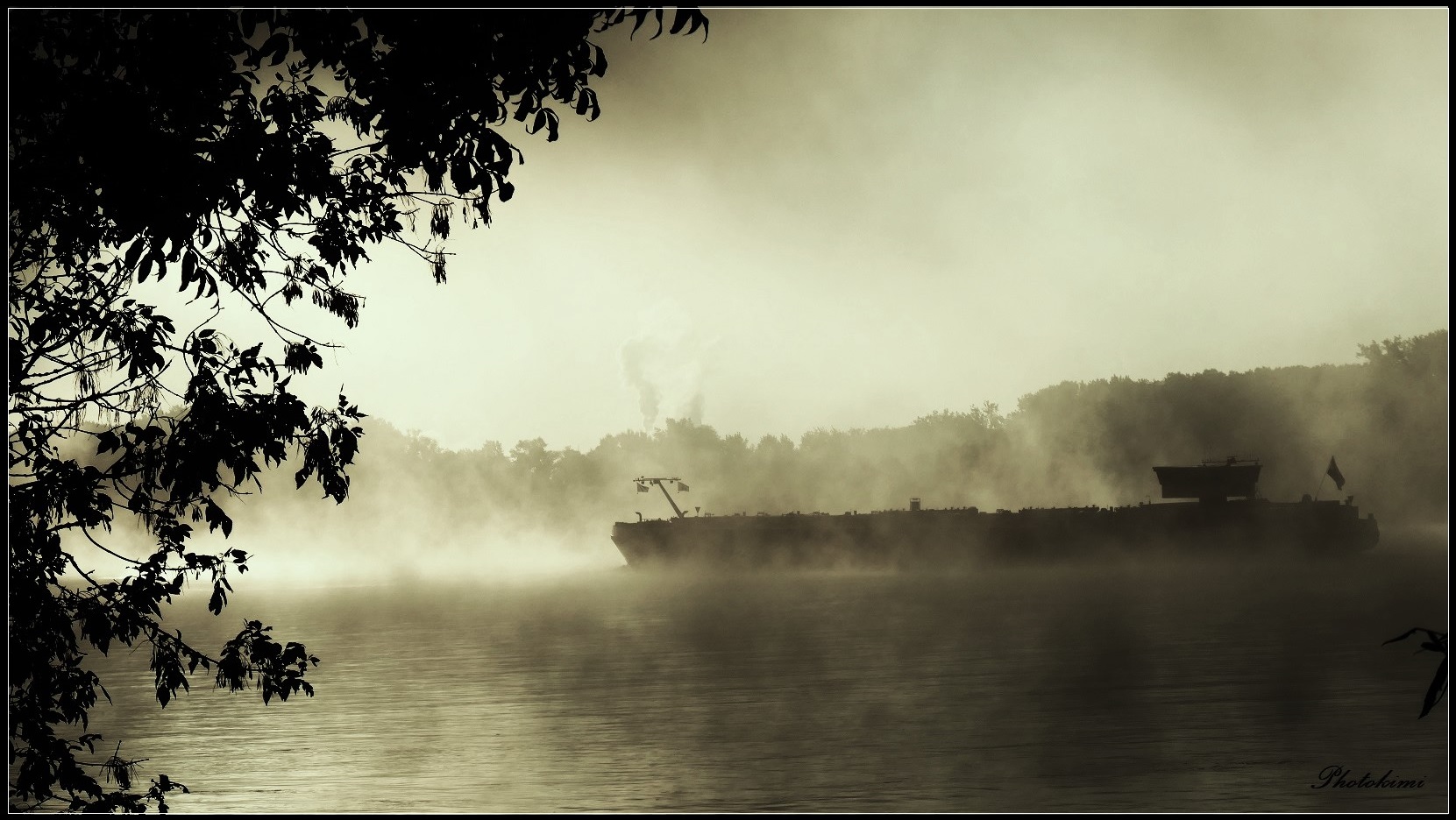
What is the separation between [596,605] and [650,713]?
139ft

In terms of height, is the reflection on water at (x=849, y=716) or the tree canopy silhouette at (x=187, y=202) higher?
the tree canopy silhouette at (x=187, y=202)

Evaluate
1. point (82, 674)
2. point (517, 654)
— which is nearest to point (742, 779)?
point (82, 674)

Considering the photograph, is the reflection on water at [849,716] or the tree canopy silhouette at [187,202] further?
the reflection on water at [849,716]

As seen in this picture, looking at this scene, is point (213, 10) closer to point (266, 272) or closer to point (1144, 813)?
point (266, 272)

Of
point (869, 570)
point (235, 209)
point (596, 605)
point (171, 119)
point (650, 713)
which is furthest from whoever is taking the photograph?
point (869, 570)

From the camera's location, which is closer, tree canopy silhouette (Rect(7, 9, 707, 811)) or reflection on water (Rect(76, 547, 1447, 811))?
tree canopy silhouette (Rect(7, 9, 707, 811))

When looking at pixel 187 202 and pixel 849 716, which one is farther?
pixel 849 716

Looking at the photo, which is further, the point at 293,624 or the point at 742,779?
the point at 293,624

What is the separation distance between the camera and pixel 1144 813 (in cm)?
1461

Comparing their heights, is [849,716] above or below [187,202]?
below

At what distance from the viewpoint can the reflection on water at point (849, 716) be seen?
1669 cm

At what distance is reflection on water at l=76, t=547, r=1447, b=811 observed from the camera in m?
16.7

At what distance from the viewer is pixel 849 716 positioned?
23000mm

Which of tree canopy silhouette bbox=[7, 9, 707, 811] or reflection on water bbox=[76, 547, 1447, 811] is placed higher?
tree canopy silhouette bbox=[7, 9, 707, 811]
